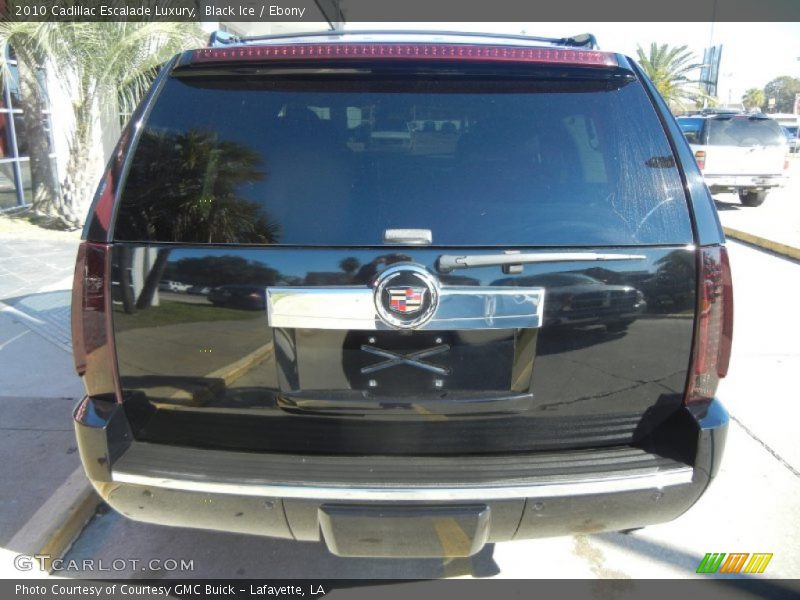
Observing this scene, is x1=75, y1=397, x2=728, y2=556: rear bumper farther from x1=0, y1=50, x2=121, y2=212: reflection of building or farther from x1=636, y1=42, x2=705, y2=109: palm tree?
x1=636, y1=42, x2=705, y2=109: palm tree

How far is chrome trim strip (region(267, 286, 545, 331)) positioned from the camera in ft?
6.22

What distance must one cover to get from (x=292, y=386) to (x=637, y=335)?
1105mm

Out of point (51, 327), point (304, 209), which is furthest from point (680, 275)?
point (51, 327)

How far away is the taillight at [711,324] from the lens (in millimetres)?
2021

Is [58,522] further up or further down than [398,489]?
further down

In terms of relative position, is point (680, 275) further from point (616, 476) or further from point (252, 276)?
point (252, 276)

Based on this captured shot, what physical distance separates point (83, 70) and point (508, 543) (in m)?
8.34

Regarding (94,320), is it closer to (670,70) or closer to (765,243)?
(765,243)

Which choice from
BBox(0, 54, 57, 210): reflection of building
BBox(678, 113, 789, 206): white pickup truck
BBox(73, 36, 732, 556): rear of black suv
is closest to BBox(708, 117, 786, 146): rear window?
BBox(678, 113, 789, 206): white pickup truck

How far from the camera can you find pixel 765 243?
9852 mm

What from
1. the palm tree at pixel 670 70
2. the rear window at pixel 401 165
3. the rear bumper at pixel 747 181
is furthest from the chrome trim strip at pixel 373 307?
the palm tree at pixel 670 70

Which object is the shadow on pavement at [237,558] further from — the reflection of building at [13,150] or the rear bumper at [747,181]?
the rear bumper at [747,181]
